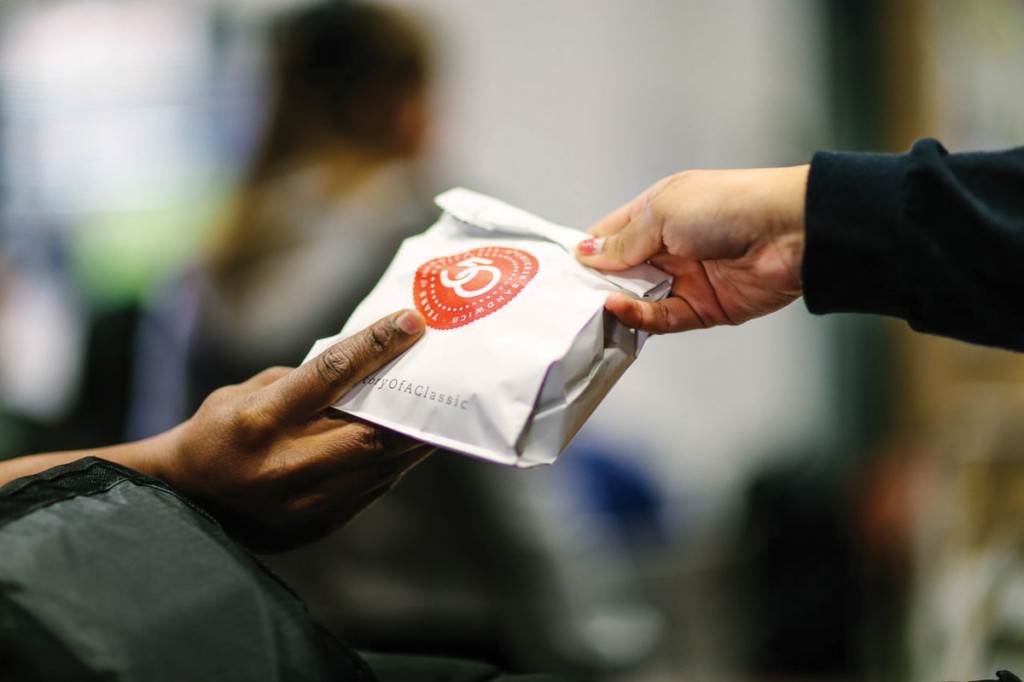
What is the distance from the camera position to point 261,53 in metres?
2.63

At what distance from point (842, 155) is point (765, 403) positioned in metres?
2.14

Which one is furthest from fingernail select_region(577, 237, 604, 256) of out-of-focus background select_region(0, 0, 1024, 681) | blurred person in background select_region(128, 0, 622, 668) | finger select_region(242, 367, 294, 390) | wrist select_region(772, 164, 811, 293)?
out-of-focus background select_region(0, 0, 1024, 681)

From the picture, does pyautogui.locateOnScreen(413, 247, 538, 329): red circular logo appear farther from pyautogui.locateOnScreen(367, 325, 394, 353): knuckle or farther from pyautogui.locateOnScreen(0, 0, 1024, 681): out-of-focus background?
pyautogui.locateOnScreen(0, 0, 1024, 681): out-of-focus background

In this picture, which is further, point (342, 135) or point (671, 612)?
point (671, 612)

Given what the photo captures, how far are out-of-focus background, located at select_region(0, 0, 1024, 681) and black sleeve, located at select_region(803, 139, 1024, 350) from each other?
4.03ft

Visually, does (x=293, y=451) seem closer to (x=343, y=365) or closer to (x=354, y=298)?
(x=343, y=365)

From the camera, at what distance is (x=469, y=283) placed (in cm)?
69

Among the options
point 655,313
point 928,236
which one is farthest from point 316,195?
point 928,236

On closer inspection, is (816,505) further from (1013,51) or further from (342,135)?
(1013,51)

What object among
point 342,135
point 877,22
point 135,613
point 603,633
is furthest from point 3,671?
point 877,22

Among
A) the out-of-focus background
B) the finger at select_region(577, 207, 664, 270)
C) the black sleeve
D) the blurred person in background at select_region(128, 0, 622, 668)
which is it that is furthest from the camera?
the out-of-focus background

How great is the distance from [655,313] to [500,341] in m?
0.15

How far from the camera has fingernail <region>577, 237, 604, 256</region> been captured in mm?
717

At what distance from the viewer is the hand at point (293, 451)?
0.65 m
